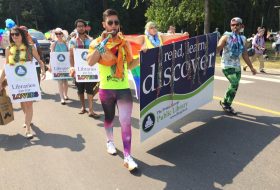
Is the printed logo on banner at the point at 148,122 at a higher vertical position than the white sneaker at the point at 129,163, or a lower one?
higher

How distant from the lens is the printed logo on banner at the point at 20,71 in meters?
6.53

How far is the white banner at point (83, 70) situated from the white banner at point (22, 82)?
1.47 metres

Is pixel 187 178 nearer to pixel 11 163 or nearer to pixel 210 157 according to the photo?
pixel 210 157

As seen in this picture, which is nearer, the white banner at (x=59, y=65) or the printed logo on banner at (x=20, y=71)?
the printed logo on banner at (x=20, y=71)

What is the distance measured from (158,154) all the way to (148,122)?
1.69 ft

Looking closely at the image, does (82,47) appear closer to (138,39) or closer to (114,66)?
(138,39)

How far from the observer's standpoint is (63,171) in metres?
5.01

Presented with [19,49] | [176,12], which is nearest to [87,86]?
[19,49]

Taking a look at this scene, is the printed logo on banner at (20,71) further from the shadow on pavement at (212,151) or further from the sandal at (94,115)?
the shadow on pavement at (212,151)

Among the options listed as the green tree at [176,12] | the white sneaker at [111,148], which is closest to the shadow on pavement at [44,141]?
the white sneaker at [111,148]

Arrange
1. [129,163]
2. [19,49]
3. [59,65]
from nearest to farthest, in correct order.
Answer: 1. [129,163]
2. [19,49]
3. [59,65]

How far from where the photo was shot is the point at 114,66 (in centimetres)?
489

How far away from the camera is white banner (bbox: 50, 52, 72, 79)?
9927 millimetres

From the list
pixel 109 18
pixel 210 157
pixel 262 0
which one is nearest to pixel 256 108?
pixel 210 157
